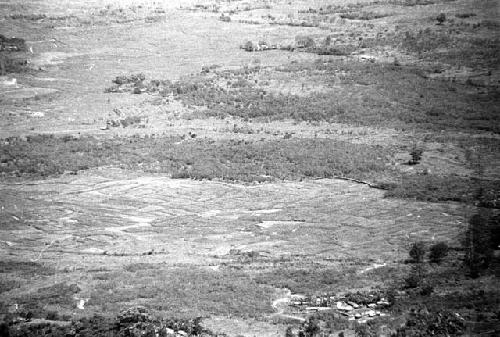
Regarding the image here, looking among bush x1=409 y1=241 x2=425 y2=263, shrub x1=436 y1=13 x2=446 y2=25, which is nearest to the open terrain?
bush x1=409 y1=241 x2=425 y2=263

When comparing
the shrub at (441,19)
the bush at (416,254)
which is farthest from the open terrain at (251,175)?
the shrub at (441,19)

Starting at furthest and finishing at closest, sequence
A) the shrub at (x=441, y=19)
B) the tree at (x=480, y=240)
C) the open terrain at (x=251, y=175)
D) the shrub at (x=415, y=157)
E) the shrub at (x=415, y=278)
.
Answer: the shrub at (x=441, y=19) < the shrub at (x=415, y=157) < the tree at (x=480, y=240) < the shrub at (x=415, y=278) < the open terrain at (x=251, y=175)

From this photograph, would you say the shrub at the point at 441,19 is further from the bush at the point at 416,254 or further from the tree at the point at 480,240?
the bush at the point at 416,254

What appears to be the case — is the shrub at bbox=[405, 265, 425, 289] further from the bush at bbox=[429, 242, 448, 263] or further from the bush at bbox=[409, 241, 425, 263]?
the bush at bbox=[429, 242, 448, 263]

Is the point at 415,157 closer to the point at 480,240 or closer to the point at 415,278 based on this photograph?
the point at 480,240

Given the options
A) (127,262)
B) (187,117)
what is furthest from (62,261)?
(187,117)
